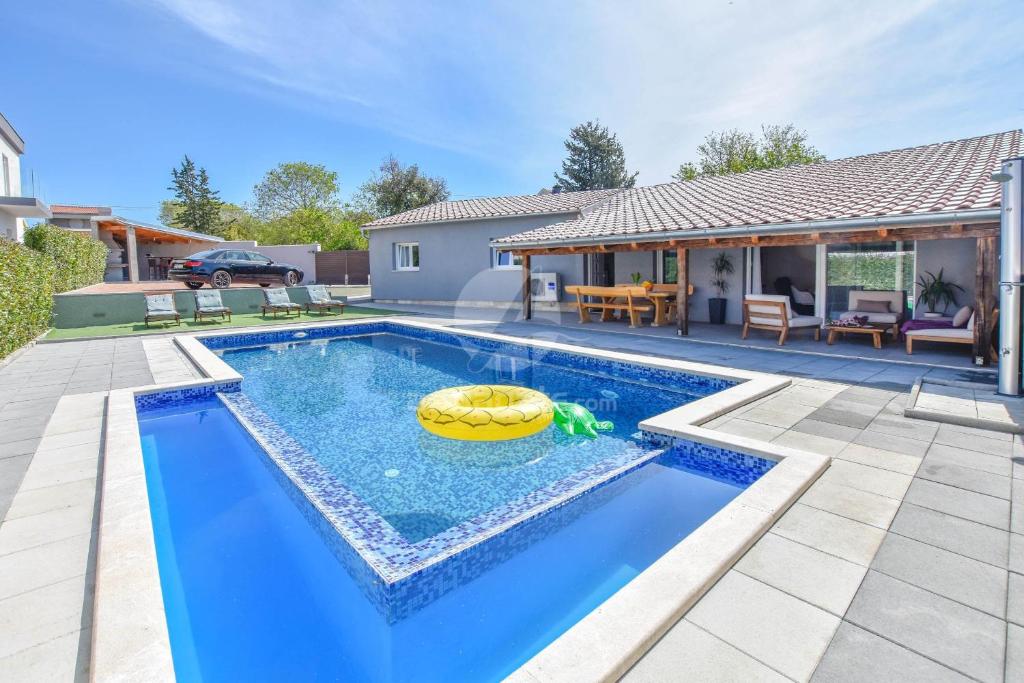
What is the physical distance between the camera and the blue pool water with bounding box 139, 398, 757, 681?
2555 mm

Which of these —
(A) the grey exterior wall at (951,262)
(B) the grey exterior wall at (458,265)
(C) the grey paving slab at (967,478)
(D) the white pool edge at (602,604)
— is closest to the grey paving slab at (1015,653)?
(D) the white pool edge at (602,604)

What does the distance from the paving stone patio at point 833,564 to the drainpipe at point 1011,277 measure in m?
1.48

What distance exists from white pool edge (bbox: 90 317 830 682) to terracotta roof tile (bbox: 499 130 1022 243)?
577cm

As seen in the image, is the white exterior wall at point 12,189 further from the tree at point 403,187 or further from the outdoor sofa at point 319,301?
the tree at point 403,187

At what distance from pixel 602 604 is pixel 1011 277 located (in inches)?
248

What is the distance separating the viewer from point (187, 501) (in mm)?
4207

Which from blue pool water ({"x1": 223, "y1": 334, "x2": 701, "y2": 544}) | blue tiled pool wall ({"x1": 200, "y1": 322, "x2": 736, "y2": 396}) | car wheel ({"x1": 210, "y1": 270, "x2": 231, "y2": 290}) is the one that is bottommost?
blue pool water ({"x1": 223, "y1": 334, "x2": 701, "y2": 544})

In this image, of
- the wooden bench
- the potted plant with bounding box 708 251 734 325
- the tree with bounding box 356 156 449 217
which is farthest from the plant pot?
the tree with bounding box 356 156 449 217

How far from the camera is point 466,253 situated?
1770 centimetres

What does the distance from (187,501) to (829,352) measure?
9.04m

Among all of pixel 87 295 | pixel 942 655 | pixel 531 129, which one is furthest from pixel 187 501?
pixel 531 129

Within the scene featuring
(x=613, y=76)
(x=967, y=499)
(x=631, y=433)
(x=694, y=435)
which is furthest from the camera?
(x=613, y=76)

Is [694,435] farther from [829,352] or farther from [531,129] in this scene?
[531,129]

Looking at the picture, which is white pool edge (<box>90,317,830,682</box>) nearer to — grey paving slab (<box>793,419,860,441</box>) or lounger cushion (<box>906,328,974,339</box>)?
grey paving slab (<box>793,419,860,441</box>)
